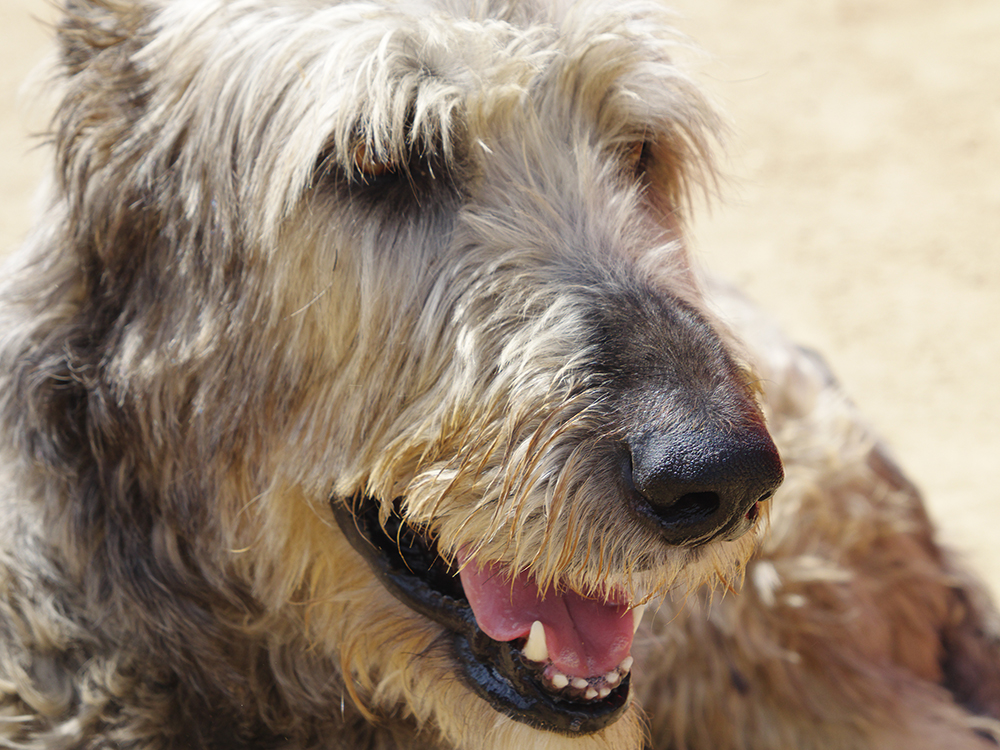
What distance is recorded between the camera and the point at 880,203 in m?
7.48

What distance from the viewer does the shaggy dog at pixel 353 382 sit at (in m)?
2.35

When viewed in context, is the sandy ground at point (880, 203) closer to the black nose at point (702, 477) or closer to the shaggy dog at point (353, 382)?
the shaggy dog at point (353, 382)

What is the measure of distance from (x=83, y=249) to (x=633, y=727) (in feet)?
5.94

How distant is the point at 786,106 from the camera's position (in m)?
8.56

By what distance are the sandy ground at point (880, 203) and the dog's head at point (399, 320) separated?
134cm

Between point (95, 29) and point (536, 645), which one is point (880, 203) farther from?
point (95, 29)

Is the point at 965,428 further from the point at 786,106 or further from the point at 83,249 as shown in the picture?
the point at 83,249

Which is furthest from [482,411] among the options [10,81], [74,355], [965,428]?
[10,81]

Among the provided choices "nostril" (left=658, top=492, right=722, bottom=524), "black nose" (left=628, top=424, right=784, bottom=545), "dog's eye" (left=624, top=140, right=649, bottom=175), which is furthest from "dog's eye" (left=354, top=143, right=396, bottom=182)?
"nostril" (left=658, top=492, right=722, bottom=524)

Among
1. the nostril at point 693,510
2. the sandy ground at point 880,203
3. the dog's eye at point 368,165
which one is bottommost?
the sandy ground at point 880,203

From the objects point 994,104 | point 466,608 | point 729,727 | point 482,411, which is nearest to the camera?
point 482,411

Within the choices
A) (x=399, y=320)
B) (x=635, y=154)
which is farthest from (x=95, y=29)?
(x=635, y=154)

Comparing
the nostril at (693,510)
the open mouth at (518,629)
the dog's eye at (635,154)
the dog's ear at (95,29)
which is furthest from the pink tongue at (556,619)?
the dog's ear at (95,29)

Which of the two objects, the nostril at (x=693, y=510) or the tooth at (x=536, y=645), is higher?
the nostril at (x=693, y=510)
